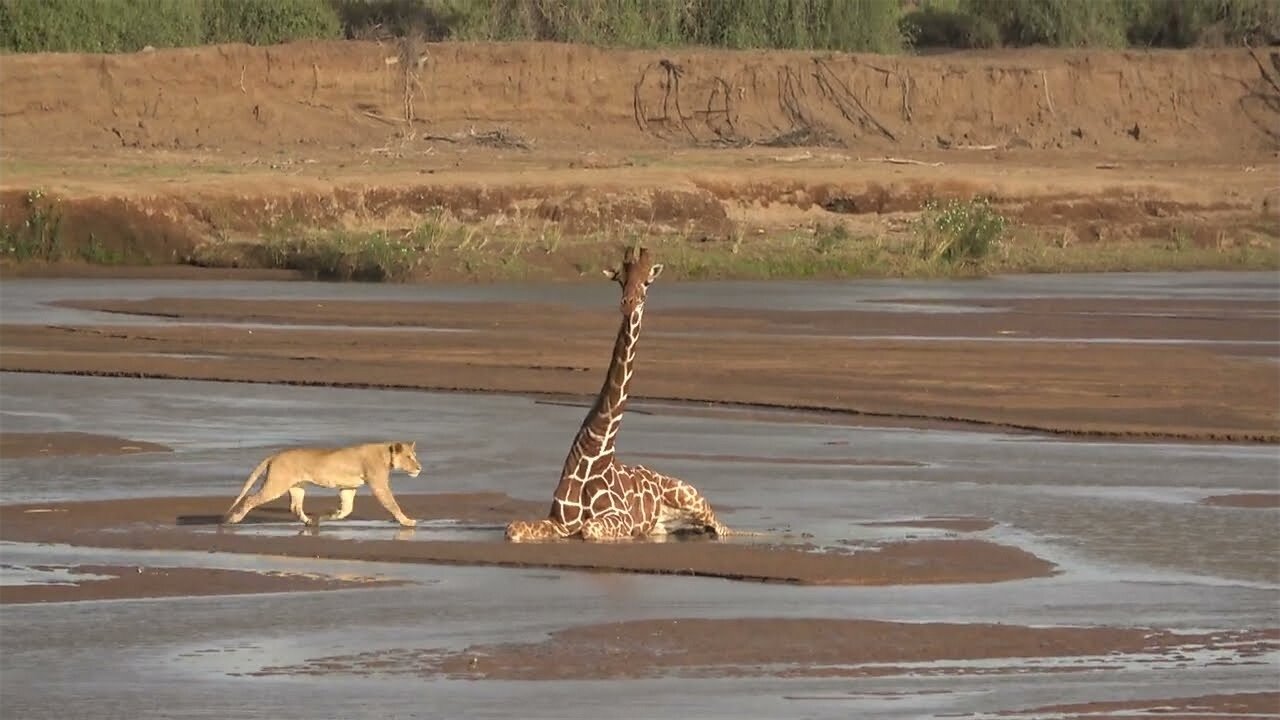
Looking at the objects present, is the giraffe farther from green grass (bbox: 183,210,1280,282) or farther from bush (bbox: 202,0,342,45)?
bush (bbox: 202,0,342,45)

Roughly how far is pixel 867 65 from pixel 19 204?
20.4 m

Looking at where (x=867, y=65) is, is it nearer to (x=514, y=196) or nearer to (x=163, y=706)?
(x=514, y=196)

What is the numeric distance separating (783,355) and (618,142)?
80.2 ft

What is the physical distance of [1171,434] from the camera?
2048cm

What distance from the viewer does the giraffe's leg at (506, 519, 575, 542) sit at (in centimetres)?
1438

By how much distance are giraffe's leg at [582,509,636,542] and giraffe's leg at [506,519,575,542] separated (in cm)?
12

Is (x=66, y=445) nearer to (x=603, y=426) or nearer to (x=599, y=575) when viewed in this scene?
(x=603, y=426)

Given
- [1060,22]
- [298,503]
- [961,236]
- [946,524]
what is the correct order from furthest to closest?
[1060,22] < [961,236] < [946,524] < [298,503]

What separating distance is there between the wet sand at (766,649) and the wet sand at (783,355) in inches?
339

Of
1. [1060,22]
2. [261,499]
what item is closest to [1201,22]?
[1060,22]

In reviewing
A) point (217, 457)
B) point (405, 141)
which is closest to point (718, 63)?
point (405, 141)

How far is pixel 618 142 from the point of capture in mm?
50375

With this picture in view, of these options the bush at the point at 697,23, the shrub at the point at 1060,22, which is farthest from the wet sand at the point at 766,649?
the shrub at the point at 1060,22

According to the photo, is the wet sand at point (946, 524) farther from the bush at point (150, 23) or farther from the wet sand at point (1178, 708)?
the bush at point (150, 23)
